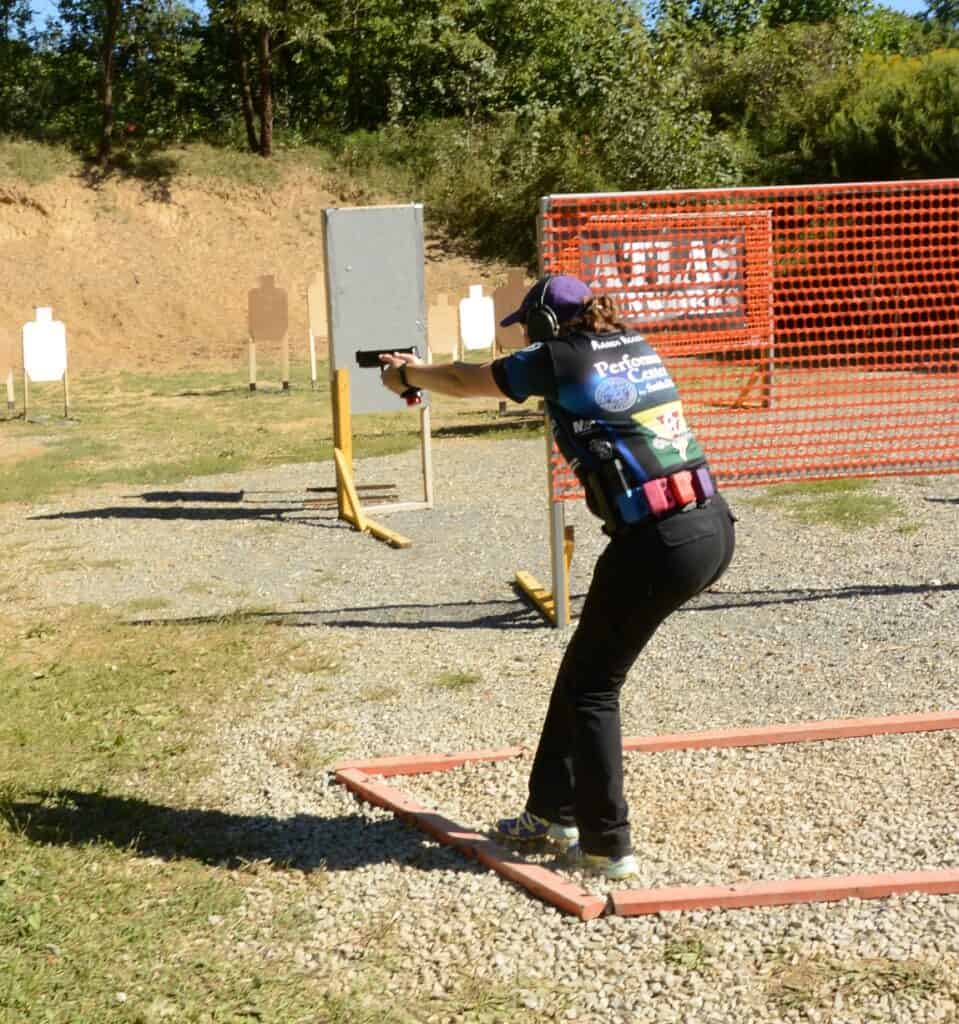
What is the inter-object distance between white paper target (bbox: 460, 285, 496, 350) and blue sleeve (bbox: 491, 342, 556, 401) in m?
13.9

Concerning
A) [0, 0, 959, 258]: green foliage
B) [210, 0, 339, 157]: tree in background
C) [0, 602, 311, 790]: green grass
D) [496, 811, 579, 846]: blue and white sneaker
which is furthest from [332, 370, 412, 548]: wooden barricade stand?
[210, 0, 339, 157]: tree in background

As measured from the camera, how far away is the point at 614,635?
413 centimetres

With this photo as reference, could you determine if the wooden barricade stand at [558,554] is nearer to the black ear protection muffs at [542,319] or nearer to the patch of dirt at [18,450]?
the black ear protection muffs at [542,319]

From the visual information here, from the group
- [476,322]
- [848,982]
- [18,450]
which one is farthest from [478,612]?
[476,322]

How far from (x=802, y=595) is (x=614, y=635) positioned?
13.2 feet

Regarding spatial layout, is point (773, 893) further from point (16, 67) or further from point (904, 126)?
point (16, 67)

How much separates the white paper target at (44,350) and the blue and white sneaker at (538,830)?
14998 millimetres

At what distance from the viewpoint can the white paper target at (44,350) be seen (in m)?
18.4

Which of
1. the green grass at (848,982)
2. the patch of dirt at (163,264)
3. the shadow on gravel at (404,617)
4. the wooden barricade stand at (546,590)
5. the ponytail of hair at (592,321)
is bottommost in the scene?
the green grass at (848,982)

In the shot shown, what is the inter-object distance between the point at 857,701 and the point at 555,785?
209cm

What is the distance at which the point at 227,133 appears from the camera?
37.8 meters

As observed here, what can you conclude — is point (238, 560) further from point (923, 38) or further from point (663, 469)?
point (923, 38)

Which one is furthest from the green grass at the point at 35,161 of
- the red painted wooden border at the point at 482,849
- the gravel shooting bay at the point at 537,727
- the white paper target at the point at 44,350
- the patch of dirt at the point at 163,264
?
the red painted wooden border at the point at 482,849

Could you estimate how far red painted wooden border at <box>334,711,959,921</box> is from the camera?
407 centimetres
